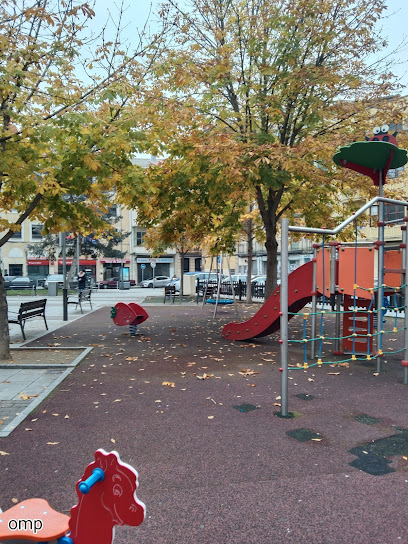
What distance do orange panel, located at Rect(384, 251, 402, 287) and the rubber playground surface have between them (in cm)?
153

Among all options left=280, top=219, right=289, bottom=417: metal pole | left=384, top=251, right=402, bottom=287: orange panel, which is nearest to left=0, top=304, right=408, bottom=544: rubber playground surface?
left=280, top=219, right=289, bottom=417: metal pole

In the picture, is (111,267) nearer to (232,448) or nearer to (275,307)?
(275,307)

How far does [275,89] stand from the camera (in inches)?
443

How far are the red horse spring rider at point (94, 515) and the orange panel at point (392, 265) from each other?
636cm

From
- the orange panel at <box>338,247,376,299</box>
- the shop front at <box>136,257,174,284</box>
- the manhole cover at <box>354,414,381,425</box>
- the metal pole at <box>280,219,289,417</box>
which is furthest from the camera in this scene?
the shop front at <box>136,257,174,284</box>

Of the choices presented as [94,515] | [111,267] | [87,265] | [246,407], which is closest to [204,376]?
[246,407]

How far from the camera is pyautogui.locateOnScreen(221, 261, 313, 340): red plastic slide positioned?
831cm

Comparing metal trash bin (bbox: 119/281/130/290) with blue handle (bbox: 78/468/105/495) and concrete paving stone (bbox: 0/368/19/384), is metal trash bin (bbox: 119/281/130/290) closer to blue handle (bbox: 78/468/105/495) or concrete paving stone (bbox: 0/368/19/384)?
concrete paving stone (bbox: 0/368/19/384)

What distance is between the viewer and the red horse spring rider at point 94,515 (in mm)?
1992

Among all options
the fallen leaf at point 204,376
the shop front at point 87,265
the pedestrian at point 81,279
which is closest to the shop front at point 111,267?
the shop front at point 87,265

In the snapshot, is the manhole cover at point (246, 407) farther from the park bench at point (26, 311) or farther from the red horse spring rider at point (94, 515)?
the park bench at point (26, 311)

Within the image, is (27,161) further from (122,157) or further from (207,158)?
(207,158)

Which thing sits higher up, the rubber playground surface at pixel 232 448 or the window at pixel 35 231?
the window at pixel 35 231

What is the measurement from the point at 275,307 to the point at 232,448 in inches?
197
